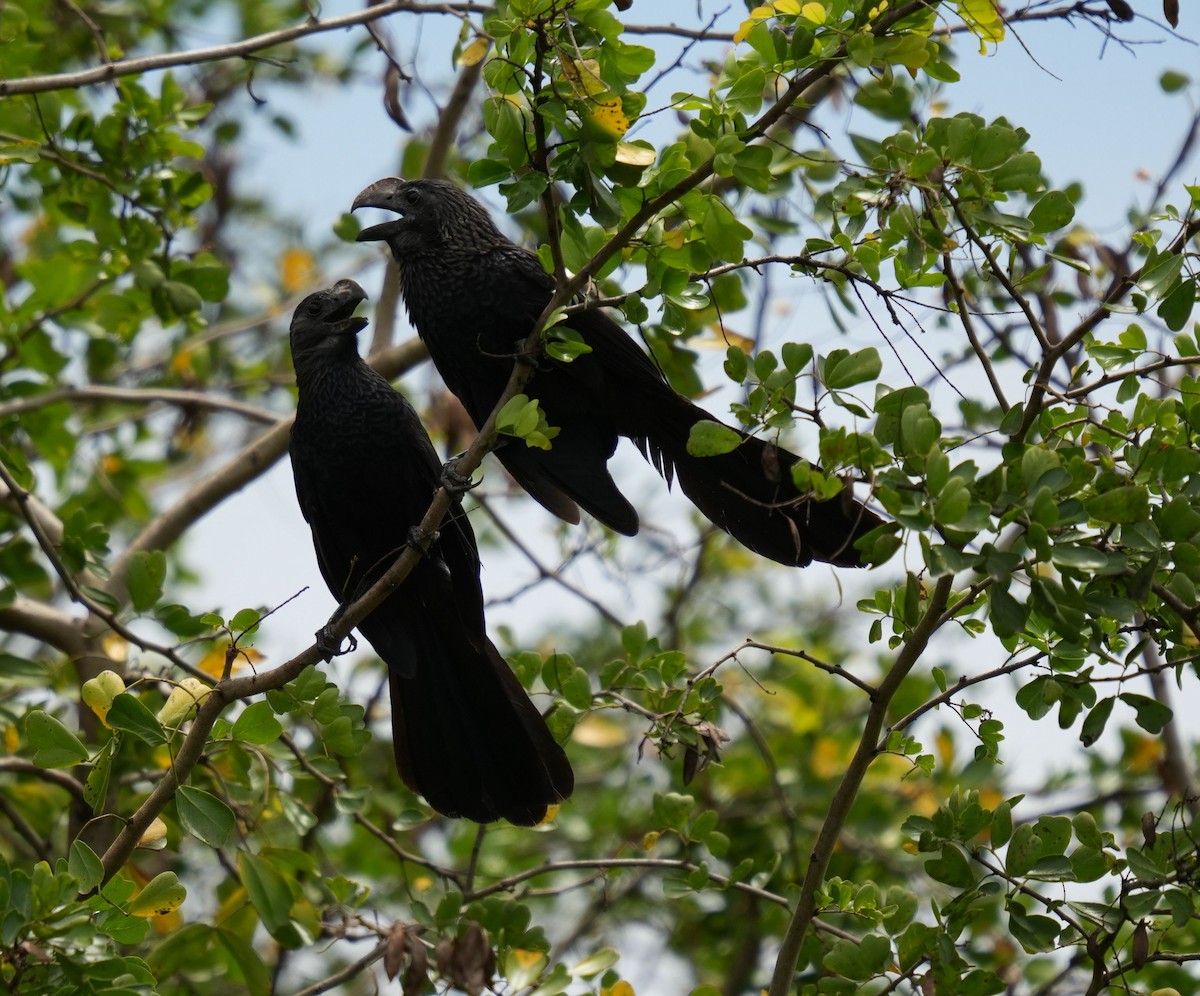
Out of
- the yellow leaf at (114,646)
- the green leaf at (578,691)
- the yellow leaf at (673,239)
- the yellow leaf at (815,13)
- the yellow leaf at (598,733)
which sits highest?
the yellow leaf at (598,733)

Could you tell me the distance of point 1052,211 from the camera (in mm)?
2564

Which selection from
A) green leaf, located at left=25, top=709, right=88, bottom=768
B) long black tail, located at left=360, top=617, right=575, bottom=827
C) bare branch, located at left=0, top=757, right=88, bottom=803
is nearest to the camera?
green leaf, located at left=25, top=709, right=88, bottom=768

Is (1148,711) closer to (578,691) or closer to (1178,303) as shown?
(1178,303)

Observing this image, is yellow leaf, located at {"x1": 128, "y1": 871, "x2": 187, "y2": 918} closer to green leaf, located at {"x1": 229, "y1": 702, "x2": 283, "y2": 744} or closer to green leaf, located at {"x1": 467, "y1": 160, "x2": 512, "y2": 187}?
green leaf, located at {"x1": 229, "y1": 702, "x2": 283, "y2": 744}

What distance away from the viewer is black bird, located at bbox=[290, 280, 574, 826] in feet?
11.8

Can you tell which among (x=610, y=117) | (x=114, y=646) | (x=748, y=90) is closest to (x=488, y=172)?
(x=610, y=117)

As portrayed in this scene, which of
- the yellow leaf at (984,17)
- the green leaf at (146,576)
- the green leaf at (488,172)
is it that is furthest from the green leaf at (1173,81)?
the green leaf at (146,576)

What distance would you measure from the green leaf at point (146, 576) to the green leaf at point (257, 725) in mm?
1198

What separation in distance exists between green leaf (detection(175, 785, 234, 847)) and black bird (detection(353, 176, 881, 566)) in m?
1.31

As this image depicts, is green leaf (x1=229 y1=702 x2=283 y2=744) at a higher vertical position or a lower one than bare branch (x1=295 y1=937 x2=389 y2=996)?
higher

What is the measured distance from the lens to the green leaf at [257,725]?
2.62m

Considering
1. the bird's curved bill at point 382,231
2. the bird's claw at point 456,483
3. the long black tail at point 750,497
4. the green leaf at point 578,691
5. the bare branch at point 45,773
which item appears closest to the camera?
the bird's claw at point 456,483

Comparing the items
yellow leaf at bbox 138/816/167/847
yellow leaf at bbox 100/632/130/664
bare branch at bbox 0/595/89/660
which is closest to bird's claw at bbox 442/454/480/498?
yellow leaf at bbox 138/816/167/847

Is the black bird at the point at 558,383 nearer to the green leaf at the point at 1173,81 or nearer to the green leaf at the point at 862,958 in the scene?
the green leaf at the point at 862,958
